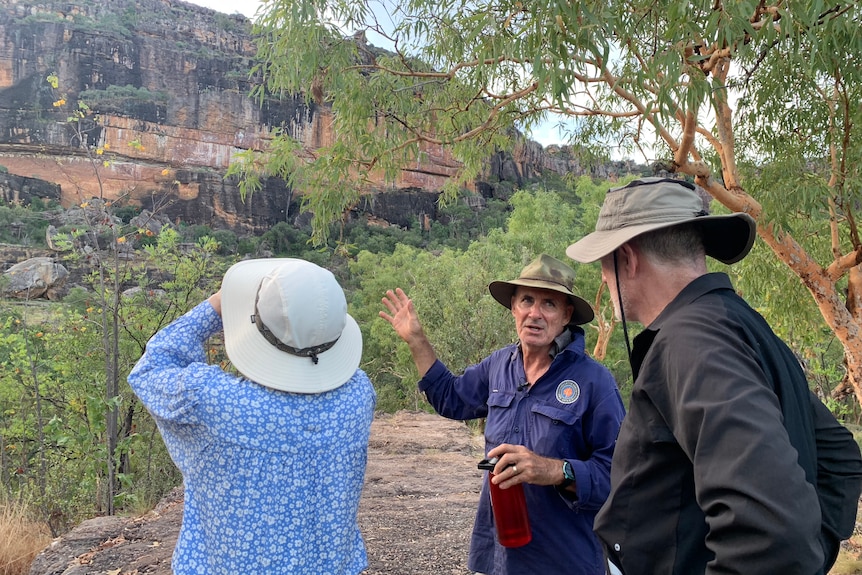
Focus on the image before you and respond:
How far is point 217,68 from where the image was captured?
177 ft

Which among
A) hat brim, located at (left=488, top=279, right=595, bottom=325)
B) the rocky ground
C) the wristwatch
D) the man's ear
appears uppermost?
the man's ear

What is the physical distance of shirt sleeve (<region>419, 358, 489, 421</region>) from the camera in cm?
223

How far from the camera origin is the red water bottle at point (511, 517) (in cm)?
170

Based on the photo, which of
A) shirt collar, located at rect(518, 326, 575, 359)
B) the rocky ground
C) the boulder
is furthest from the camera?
the boulder

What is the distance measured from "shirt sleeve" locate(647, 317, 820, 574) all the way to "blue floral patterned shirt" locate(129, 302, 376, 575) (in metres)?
0.77

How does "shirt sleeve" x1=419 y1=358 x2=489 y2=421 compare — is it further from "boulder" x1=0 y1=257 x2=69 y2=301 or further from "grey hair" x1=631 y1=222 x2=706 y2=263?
"boulder" x1=0 y1=257 x2=69 y2=301

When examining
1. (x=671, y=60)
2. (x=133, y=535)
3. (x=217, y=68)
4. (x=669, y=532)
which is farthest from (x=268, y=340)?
(x=217, y=68)

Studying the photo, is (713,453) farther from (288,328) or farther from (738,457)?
(288,328)

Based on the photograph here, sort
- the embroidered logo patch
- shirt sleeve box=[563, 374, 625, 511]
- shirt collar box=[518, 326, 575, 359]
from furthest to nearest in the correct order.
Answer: shirt collar box=[518, 326, 575, 359]
the embroidered logo patch
shirt sleeve box=[563, 374, 625, 511]

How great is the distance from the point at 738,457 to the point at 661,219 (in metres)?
0.48

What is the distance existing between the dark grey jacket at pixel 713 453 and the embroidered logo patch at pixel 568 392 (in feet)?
2.17

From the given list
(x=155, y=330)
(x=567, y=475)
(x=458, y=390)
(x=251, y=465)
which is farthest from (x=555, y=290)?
(x=155, y=330)

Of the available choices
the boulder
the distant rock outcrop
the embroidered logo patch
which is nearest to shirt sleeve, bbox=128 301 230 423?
the embroidered logo patch

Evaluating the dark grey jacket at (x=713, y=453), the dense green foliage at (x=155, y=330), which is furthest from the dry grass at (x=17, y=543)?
the dark grey jacket at (x=713, y=453)
